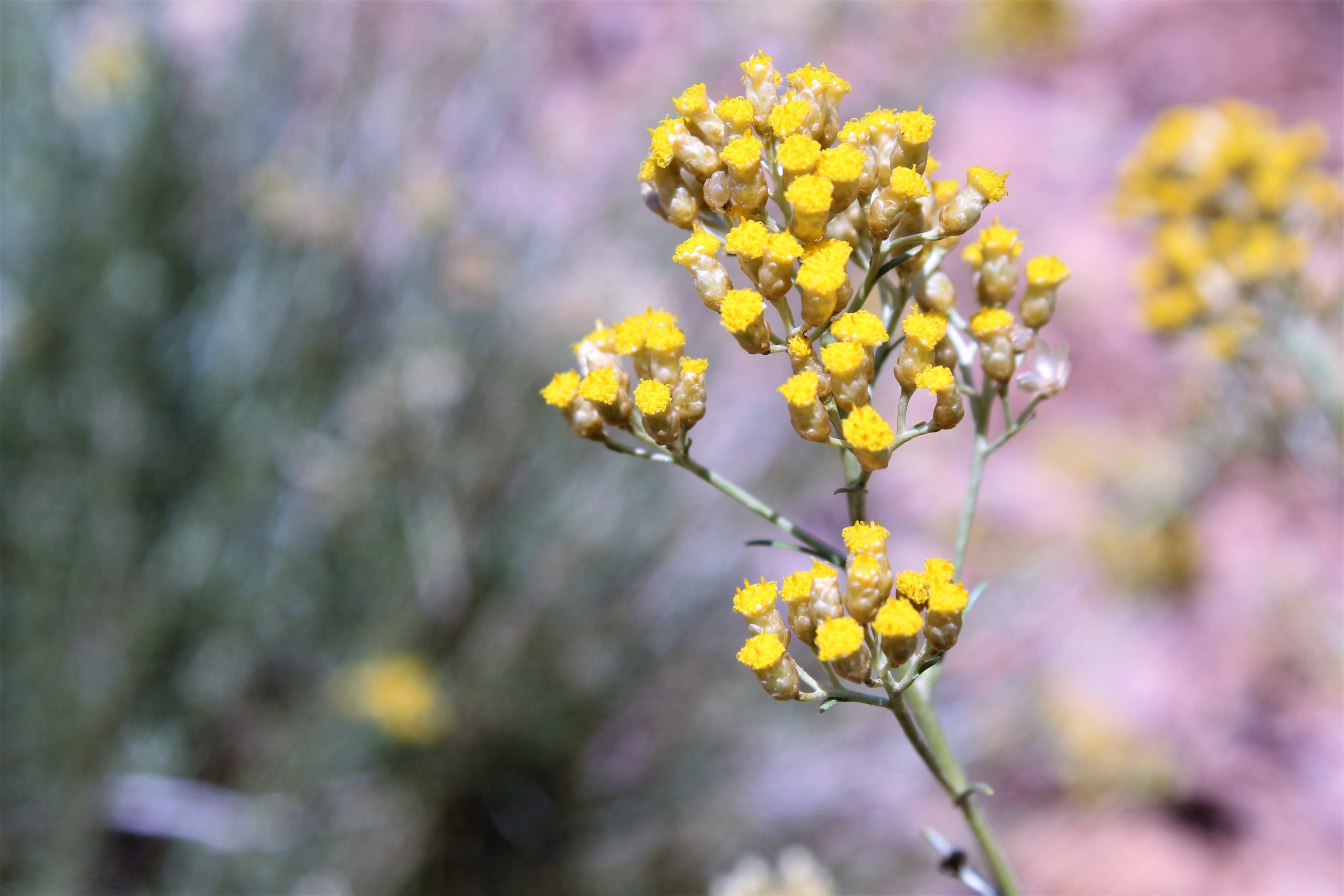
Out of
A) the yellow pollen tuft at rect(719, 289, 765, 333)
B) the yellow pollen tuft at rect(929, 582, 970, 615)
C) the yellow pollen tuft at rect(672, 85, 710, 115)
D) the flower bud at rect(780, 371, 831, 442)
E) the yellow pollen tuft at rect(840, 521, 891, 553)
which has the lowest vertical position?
the yellow pollen tuft at rect(929, 582, 970, 615)

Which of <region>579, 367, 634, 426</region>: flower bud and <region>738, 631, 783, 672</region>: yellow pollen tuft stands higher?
<region>579, 367, 634, 426</region>: flower bud

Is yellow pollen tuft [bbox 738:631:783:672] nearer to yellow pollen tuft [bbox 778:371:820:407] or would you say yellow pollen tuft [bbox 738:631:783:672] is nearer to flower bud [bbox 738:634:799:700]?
flower bud [bbox 738:634:799:700]

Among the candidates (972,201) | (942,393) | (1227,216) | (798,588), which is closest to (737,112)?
(972,201)

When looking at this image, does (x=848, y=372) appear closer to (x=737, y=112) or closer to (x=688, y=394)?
(x=688, y=394)

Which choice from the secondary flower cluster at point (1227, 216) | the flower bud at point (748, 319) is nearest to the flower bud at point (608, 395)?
the flower bud at point (748, 319)

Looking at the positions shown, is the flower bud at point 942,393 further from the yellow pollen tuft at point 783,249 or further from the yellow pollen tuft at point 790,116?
the yellow pollen tuft at point 790,116

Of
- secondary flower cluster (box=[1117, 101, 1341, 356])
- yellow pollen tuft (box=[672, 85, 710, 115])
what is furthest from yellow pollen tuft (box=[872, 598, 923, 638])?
secondary flower cluster (box=[1117, 101, 1341, 356])
